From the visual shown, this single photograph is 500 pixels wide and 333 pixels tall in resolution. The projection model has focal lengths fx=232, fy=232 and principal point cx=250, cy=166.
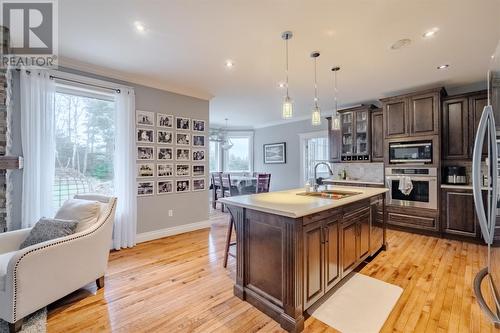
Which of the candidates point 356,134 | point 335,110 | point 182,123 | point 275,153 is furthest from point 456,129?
point 182,123

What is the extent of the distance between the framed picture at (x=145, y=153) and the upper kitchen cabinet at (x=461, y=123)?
16.0 ft

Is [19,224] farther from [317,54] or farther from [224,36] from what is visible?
[317,54]

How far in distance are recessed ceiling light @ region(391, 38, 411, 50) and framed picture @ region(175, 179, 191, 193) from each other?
142 inches

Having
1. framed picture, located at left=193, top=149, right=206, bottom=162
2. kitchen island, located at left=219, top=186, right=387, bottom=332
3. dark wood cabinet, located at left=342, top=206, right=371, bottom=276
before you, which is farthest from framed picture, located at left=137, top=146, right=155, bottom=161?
dark wood cabinet, located at left=342, top=206, right=371, bottom=276

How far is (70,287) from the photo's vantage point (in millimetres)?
2008

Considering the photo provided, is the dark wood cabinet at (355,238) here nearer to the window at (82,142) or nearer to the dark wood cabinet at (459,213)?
the dark wood cabinet at (459,213)

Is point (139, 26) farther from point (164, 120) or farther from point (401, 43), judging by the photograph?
point (401, 43)

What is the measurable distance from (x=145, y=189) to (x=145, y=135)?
2.84ft

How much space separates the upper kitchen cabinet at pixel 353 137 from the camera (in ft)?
15.5

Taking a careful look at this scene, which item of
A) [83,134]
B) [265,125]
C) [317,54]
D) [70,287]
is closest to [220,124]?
[265,125]

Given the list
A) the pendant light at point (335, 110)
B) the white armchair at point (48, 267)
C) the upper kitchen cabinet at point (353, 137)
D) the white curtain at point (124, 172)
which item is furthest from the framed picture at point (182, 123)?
the upper kitchen cabinet at point (353, 137)

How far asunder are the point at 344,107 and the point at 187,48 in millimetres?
4026

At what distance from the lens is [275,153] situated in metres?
7.22

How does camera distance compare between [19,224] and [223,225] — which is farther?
[223,225]
